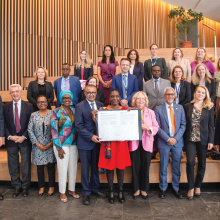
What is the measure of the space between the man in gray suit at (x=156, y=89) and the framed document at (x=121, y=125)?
2.35 ft

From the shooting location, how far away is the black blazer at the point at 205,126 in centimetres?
322

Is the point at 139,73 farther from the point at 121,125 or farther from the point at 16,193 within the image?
the point at 16,193

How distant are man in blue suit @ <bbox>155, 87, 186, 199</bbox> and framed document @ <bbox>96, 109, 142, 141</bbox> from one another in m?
0.46

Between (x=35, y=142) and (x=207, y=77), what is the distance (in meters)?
2.82

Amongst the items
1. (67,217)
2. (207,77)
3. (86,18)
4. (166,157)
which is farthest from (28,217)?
(86,18)

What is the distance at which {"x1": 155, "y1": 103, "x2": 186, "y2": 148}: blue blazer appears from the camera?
324 centimetres

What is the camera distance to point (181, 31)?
7812 mm

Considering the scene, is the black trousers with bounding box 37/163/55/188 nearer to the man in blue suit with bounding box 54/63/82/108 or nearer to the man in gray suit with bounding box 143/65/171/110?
the man in blue suit with bounding box 54/63/82/108

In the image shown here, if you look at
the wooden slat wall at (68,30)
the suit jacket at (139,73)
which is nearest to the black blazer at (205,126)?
the suit jacket at (139,73)

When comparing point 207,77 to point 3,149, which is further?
point 3,149

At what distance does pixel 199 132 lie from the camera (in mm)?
3256

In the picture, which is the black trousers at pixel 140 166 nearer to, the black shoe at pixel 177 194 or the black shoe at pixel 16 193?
the black shoe at pixel 177 194

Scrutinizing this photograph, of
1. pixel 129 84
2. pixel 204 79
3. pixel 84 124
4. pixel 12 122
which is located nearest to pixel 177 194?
pixel 84 124

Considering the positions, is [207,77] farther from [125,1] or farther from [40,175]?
[125,1]
